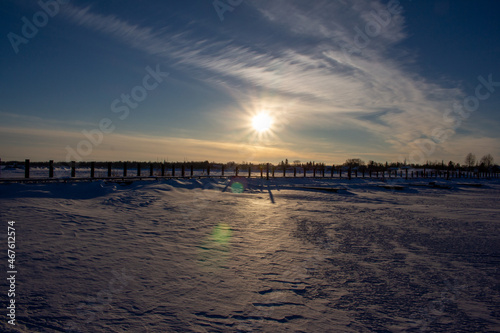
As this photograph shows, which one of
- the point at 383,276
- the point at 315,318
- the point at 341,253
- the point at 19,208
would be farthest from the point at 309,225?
the point at 19,208

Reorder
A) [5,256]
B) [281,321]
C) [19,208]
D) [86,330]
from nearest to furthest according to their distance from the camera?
[86,330], [281,321], [5,256], [19,208]

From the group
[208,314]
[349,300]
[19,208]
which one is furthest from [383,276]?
[19,208]

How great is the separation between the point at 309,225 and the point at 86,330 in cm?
704

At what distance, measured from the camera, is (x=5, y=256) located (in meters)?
4.76

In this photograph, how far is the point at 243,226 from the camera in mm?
8469

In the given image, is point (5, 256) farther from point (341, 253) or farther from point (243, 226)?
point (341, 253)

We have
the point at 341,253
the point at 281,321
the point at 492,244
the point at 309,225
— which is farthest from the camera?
the point at 309,225

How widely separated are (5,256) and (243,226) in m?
5.38

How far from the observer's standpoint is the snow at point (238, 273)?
3359mm

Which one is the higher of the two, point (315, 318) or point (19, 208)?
point (19, 208)

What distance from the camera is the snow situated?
3359mm

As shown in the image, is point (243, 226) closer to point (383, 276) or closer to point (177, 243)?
point (177, 243)

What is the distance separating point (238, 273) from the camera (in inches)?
190

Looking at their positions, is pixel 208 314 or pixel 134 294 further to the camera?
pixel 134 294
